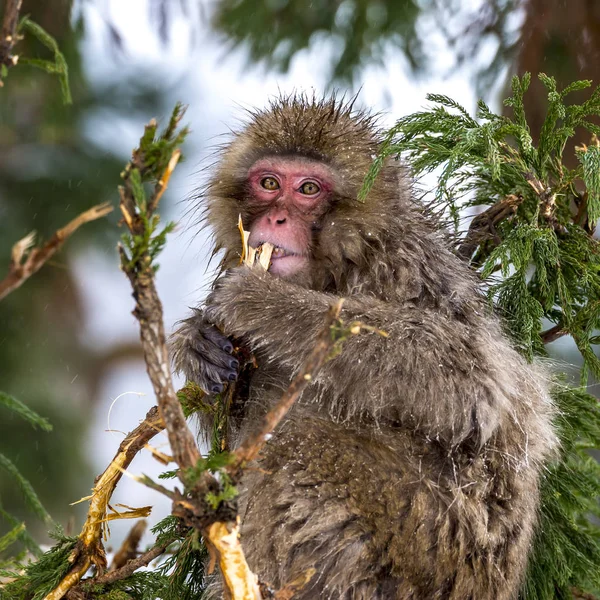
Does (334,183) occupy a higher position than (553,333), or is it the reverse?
(334,183)

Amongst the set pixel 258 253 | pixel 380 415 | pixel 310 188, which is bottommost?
pixel 380 415

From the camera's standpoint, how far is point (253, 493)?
3156 mm

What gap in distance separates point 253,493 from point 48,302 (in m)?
3.73

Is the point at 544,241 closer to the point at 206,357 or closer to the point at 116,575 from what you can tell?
the point at 206,357

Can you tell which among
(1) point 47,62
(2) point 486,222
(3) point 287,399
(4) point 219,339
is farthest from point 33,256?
(2) point 486,222

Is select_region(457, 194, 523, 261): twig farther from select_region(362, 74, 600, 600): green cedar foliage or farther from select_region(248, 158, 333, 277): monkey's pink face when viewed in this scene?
select_region(248, 158, 333, 277): monkey's pink face

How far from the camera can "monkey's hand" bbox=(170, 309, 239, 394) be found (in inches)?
124

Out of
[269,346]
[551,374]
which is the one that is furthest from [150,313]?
[551,374]

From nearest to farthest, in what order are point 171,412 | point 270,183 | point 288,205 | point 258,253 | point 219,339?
point 171,412, point 219,339, point 258,253, point 288,205, point 270,183

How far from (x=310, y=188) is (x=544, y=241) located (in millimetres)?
1031

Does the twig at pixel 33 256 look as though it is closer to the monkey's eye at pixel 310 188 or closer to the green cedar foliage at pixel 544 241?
the green cedar foliage at pixel 544 241

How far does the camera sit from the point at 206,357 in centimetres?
319

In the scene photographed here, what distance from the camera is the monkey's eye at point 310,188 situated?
359 cm

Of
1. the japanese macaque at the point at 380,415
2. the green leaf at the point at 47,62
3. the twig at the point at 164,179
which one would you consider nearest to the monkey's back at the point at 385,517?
the japanese macaque at the point at 380,415
